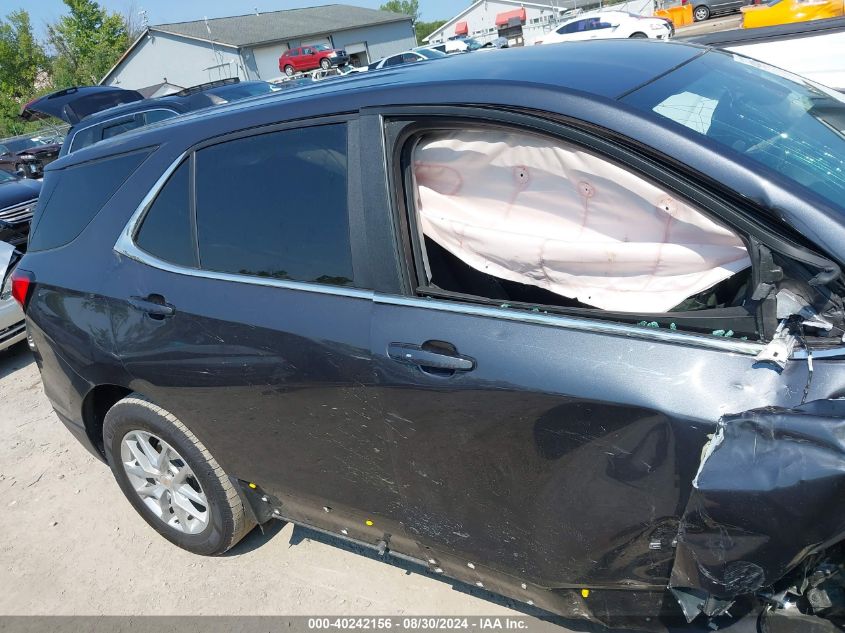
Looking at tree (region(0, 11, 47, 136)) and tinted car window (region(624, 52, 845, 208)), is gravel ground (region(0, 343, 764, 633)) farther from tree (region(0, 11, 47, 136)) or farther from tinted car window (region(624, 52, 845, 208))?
tree (region(0, 11, 47, 136))

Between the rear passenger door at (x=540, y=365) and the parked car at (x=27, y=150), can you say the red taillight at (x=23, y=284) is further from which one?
the parked car at (x=27, y=150)

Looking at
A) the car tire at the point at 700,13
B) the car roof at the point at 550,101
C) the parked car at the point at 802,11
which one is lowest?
the car tire at the point at 700,13

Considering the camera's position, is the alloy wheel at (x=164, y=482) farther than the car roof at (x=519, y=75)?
Yes

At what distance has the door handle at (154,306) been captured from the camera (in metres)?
2.67

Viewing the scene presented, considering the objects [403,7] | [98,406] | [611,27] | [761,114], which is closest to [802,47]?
[761,114]

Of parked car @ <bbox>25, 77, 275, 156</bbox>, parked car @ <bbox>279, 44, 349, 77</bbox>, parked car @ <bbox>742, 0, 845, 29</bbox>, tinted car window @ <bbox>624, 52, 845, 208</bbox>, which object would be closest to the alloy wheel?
tinted car window @ <bbox>624, 52, 845, 208</bbox>

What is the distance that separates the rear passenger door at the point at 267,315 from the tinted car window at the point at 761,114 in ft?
3.24

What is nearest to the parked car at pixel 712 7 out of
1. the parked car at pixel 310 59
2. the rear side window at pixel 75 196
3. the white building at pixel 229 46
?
the parked car at pixel 310 59

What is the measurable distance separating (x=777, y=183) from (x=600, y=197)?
48 centimetres

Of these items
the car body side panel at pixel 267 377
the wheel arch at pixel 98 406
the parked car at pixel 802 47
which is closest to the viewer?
the car body side panel at pixel 267 377

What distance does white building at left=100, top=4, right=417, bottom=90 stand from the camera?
47219 millimetres

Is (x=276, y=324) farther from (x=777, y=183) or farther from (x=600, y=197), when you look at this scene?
(x=777, y=183)

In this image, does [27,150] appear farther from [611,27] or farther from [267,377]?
[267,377]

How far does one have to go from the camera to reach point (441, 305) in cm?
206
